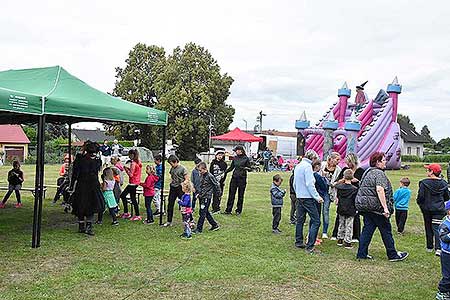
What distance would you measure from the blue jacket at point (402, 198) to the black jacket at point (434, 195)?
1.61m

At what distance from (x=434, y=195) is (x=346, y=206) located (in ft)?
4.29

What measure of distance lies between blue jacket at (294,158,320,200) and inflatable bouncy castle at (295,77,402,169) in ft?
56.2

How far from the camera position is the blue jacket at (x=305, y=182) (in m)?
7.45

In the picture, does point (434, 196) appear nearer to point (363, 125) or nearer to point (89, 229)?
point (89, 229)

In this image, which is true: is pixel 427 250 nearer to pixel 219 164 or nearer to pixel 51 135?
pixel 219 164

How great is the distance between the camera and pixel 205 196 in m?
8.80

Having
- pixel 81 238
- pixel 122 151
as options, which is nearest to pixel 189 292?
pixel 81 238

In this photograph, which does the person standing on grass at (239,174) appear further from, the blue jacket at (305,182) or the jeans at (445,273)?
the jeans at (445,273)

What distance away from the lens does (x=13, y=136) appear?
155 feet

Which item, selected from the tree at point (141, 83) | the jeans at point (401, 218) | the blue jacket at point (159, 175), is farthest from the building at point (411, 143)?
the blue jacket at point (159, 175)

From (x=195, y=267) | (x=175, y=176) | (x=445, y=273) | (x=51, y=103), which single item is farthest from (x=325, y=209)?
(x=51, y=103)

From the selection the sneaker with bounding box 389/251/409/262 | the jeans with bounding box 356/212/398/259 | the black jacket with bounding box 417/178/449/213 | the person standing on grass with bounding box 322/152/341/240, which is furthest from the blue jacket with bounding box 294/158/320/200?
the black jacket with bounding box 417/178/449/213

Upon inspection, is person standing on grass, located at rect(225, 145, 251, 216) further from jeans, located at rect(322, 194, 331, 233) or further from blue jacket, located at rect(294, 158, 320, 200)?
blue jacket, located at rect(294, 158, 320, 200)

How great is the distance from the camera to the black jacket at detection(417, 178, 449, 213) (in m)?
7.42
